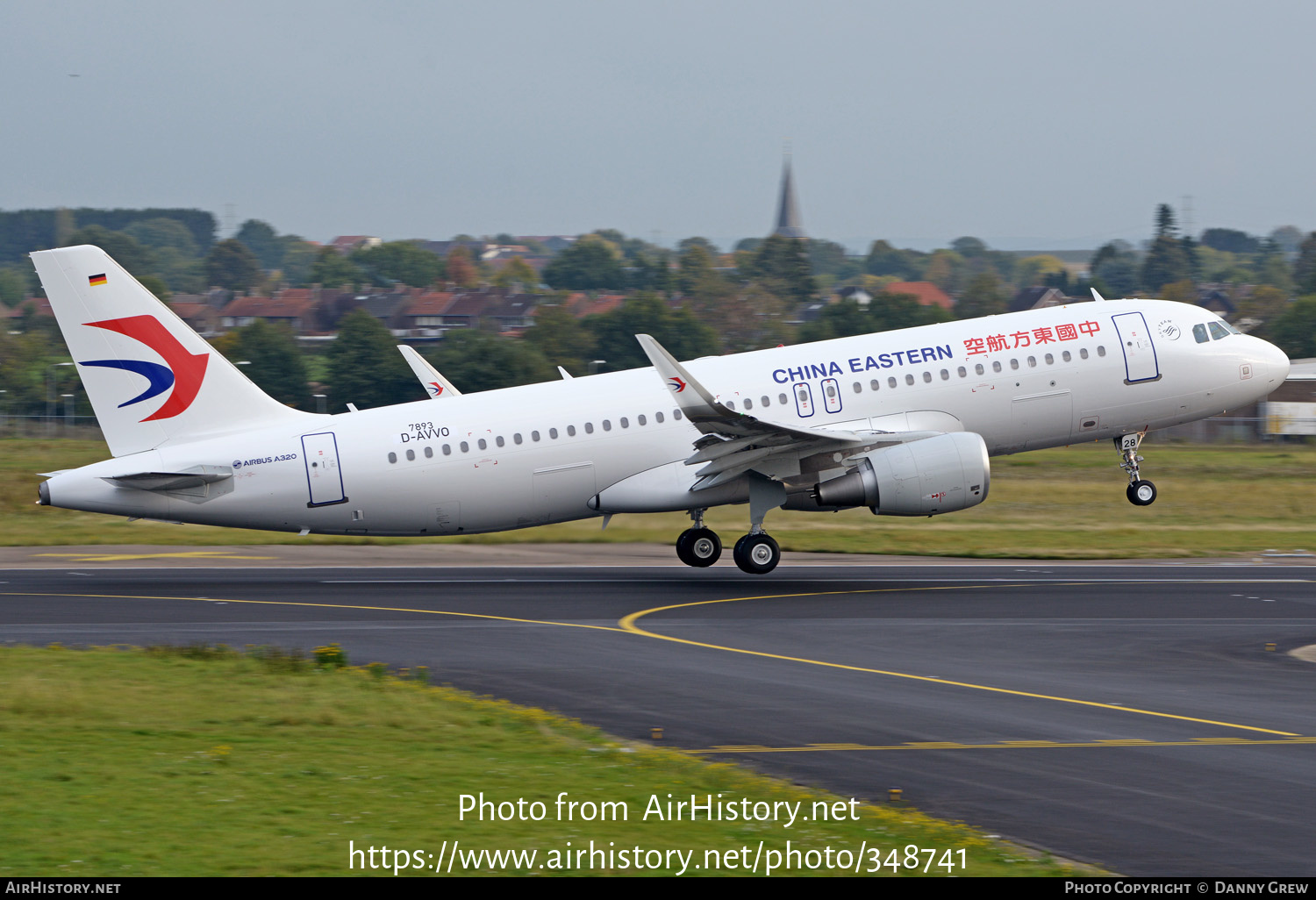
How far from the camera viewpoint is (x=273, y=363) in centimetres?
9631

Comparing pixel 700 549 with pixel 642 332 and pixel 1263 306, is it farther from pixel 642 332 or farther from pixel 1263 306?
pixel 1263 306

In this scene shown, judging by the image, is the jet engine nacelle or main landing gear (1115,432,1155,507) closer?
the jet engine nacelle

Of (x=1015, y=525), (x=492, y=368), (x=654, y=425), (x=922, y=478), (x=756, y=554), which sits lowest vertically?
(x=756, y=554)

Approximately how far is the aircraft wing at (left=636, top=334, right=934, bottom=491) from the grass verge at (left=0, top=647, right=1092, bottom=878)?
11061 mm

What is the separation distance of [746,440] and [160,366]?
12267 millimetres

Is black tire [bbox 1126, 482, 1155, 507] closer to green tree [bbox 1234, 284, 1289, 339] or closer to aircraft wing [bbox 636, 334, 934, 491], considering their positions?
aircraft wing [bbox 636, 334, 934, 491]

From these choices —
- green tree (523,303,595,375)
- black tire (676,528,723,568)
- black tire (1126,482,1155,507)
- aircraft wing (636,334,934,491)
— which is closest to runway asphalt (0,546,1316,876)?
black tire (676,528,723,568)

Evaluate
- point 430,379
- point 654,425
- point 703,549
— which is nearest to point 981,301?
point 430,379

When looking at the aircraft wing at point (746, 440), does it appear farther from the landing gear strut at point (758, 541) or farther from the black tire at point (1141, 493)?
the black tire at point (1141, 493)

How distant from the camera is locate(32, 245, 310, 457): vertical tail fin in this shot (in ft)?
98.8

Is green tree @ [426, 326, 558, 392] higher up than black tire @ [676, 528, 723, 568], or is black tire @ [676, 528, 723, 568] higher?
green tree @ [426, 326, 558, 392]

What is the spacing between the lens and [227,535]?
43875 millimetres

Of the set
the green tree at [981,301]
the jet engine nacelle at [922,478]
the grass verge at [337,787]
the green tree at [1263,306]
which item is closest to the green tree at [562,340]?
the green tree at [981,301]

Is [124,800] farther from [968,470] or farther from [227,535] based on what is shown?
[227,535]
